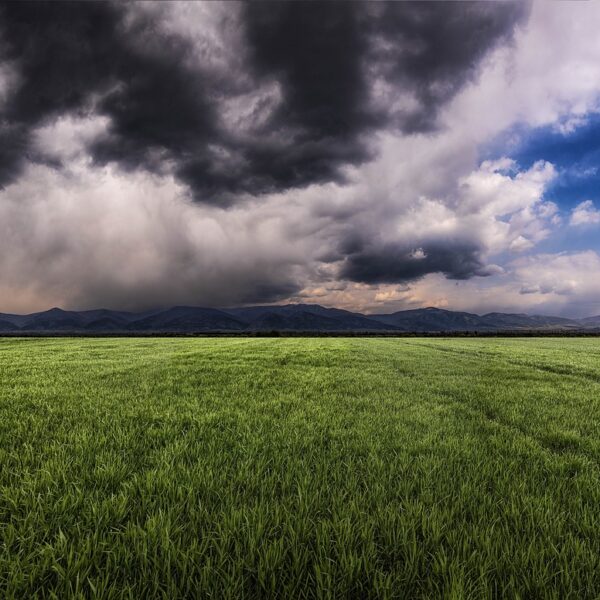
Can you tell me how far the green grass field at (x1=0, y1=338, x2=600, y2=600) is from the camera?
2.56 m

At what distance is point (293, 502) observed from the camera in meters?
3.60

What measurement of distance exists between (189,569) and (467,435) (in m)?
5.37

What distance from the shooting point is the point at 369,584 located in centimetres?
256

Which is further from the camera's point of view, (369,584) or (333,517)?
(333,517)

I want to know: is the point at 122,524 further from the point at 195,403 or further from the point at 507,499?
the point at 195,403

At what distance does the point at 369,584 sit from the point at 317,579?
43 cm

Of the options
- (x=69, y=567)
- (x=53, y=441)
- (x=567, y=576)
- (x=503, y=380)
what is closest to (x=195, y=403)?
(x=53, y=441)

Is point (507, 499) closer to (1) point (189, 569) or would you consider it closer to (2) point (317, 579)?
(2) point (317, 579)

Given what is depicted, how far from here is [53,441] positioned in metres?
5.32

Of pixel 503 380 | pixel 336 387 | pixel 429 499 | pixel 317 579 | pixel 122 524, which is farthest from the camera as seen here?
pixel 503 380

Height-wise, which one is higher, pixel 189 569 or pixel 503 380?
pixel 189 569

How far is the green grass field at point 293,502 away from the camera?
256 cm

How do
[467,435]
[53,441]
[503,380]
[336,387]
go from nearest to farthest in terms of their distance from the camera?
1. [53,441]
2. [467,435]
3. [336,387]
4. [503,380]

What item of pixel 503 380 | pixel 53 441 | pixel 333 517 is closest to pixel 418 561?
pixel 333 517
